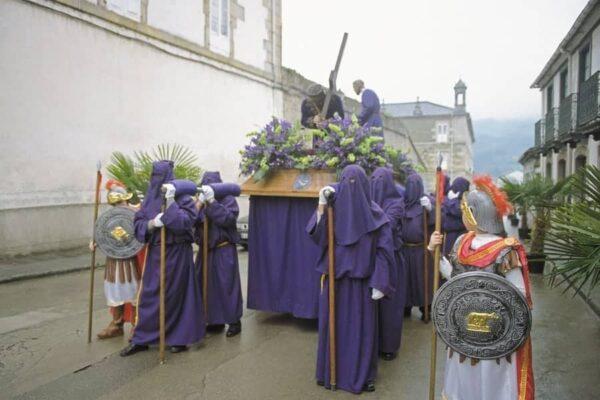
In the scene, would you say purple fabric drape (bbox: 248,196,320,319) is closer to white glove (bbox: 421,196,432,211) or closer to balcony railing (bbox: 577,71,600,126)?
white glove (bbox: 421,196,432,211)

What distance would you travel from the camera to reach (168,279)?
16.6 feet

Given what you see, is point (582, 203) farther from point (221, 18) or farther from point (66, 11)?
point (221, 18)

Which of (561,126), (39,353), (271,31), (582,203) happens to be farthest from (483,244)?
(271,31)

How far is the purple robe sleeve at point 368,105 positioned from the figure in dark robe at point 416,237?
4.02ft

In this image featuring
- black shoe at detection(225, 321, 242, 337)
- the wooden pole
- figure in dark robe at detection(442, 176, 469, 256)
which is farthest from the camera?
figure in dark robe at detection(442, 176, 469, 256)

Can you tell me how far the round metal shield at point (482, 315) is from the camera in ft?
9.71

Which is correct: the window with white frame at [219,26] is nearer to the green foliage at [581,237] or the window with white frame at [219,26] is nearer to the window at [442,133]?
the green foliage at [581,237]

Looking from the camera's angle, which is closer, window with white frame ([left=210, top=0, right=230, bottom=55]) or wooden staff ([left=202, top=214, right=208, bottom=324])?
wooden staff ([left=202, top=214, right=208, bottom=324])

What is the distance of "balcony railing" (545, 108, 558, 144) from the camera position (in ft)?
60.9

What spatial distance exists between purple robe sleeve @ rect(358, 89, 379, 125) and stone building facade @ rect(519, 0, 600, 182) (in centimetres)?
697

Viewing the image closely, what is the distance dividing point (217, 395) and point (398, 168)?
3.90 metres

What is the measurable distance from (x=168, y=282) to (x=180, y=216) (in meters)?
0.72

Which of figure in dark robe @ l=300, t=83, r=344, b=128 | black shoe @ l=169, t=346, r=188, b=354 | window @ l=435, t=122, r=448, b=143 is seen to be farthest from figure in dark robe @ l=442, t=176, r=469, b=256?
window @ l=435, t=122, r=448, b=143

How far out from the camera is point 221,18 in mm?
16688
